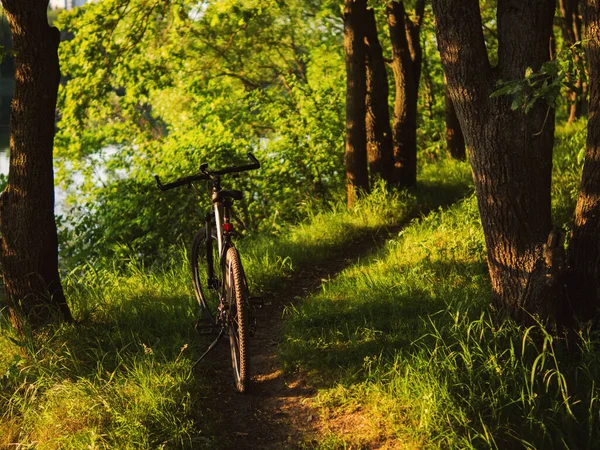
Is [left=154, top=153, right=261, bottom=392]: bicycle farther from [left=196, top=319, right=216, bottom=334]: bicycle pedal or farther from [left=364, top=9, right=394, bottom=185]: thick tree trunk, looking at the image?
[left=364, top=9, right=394, bottom=185]: thick tree trunk

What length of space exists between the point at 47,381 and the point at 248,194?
7.42 meters

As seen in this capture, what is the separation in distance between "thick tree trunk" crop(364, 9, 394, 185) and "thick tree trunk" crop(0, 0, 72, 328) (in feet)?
20.7

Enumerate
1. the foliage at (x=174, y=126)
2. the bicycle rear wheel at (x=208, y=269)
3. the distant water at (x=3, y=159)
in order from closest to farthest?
the bicycle rear wheel at (x=208, y=269) → the foliage at (x=174, y=126) → the distant water at (x=3, y=159)

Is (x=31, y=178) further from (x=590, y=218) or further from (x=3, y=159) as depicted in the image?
(x=3, y=159)

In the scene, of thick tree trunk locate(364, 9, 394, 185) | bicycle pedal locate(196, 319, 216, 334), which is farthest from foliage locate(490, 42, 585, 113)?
thick tree trunk locate(364, 9, 394, 185)

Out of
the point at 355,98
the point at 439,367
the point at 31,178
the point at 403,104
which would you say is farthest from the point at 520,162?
the point at 403,104

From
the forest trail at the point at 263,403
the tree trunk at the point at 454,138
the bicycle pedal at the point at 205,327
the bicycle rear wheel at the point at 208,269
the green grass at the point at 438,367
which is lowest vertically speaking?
the forest trail at the point at 263,403

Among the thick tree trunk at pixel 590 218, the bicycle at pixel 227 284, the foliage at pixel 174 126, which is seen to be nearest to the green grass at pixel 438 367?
the thick tree trunk at pixel 590 218

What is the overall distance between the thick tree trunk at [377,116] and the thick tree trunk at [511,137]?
5.96m

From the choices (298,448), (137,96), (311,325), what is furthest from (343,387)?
(137,96)

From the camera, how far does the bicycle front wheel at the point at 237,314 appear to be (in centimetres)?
471

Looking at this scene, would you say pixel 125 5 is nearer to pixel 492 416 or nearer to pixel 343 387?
pixel 343 387

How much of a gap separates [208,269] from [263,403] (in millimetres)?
1456

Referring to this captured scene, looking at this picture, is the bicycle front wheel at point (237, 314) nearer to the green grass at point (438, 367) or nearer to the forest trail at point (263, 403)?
the forest trail at point (263, 403)
